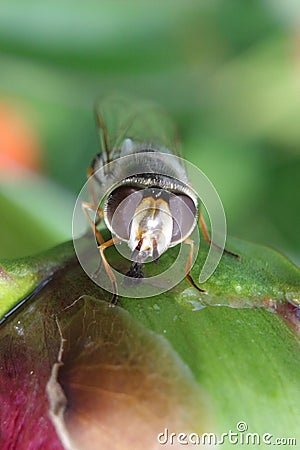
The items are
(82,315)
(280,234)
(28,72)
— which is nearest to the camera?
(82,315)

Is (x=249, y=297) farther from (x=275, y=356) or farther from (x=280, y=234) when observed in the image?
(x=280, y=234)

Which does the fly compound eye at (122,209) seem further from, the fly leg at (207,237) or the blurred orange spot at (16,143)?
the blurred orange spot at (16,143)

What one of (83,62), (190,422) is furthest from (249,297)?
(83,62)

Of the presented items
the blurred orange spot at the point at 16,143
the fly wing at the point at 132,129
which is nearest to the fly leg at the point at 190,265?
the fly wing at the point at 132,129

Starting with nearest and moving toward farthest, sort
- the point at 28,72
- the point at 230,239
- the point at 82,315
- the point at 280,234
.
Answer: the point at 82,315, the point at 230,239, the point at 280,234, the point at 28,72

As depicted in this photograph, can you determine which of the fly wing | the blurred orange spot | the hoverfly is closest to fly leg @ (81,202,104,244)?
the hoverfly

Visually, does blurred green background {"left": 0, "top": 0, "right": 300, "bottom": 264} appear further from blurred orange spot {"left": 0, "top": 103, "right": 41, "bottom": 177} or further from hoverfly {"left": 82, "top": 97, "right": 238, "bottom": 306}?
hoverfly {"left": 82, "top": 97, "right": 238, "bottom": 306}
